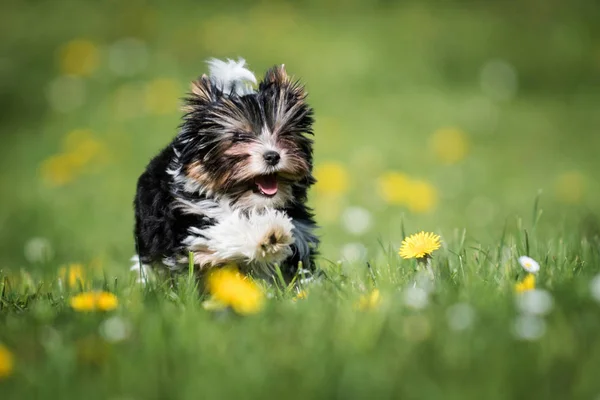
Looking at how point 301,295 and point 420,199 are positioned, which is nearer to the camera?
point 301,295

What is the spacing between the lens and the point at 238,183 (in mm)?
4348

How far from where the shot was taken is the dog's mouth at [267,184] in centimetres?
439

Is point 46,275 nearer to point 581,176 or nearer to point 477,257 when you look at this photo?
point 477,257

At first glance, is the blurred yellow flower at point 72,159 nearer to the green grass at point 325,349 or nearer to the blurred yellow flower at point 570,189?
the blurred yellow flower at point 570,189

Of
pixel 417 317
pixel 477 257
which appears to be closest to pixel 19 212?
pixel 477 257

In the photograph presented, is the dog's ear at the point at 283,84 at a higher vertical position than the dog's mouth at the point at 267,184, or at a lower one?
higher

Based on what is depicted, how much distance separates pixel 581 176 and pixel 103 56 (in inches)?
300

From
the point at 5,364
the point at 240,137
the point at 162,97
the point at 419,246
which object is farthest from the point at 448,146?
the point at 5,364

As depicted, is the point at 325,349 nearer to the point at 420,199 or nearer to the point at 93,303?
the point at 93,303

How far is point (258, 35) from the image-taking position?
14406 mm

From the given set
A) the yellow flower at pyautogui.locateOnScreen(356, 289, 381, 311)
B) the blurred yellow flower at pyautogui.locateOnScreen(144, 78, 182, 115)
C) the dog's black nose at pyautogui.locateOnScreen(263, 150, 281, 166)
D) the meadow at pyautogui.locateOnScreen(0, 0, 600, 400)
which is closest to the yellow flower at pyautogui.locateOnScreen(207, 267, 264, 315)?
the meadow at pyautogui.locateOnScreen(0, 0, 600, 400)

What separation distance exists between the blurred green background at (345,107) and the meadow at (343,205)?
0.14ft

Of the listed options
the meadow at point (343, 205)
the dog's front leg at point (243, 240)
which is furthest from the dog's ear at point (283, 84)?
the meadow at point (343, 205)

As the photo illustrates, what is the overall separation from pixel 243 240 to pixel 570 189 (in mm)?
5858
